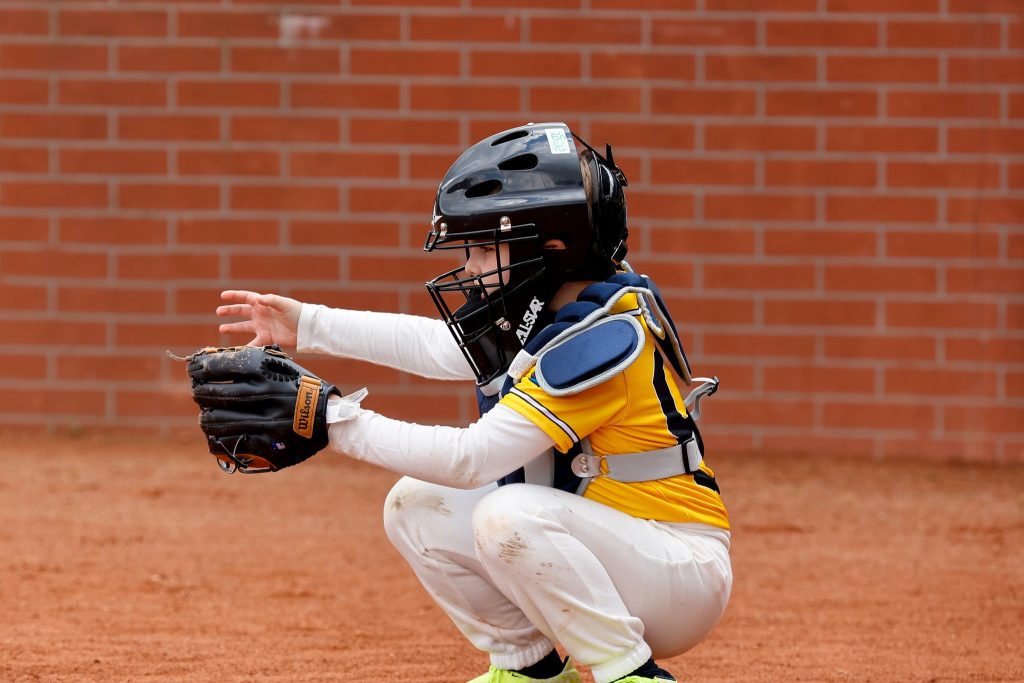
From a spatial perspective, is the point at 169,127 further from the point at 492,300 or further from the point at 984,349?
the point at 492,300

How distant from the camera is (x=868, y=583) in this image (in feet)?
17.9

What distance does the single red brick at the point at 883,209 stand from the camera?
784 centimetres

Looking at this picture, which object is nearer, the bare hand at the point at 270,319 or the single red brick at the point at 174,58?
the bare hand at the point at 270,319

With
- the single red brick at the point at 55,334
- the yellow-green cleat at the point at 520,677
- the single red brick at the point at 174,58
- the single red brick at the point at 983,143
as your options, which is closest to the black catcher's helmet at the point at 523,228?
the yellow-green cleat at the point at 520,677

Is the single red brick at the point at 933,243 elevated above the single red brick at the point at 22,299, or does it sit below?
above

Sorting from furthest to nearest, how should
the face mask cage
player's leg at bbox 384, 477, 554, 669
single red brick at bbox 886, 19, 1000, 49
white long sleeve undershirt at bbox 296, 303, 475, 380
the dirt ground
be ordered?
1. single red brick at bbox 886, 19, 1000, 49
2. the dirt ground
3. white long sleeve undershirt at bbox 296, 303, 475, 380
4. player's leg at bbox 384, 477, 554, 669
5. the face mask cage

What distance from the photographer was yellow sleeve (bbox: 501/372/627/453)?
3.05m

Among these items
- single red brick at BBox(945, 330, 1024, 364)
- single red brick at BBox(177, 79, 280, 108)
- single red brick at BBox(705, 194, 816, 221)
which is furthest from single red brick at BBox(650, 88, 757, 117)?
single red brick at BBox(177, 79, 280, 108)

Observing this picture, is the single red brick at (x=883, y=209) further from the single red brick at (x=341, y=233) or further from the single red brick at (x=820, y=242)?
the single red brick at (x=341, y=233)

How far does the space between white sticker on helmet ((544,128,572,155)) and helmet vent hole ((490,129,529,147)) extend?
6 centimetres

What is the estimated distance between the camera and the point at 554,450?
11.2ft

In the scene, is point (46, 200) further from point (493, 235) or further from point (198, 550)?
point (493, 235)

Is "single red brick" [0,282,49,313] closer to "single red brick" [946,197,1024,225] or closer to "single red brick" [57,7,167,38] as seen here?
"single red brick" [57,7,167,38]

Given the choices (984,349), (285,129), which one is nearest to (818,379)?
(984,349)
